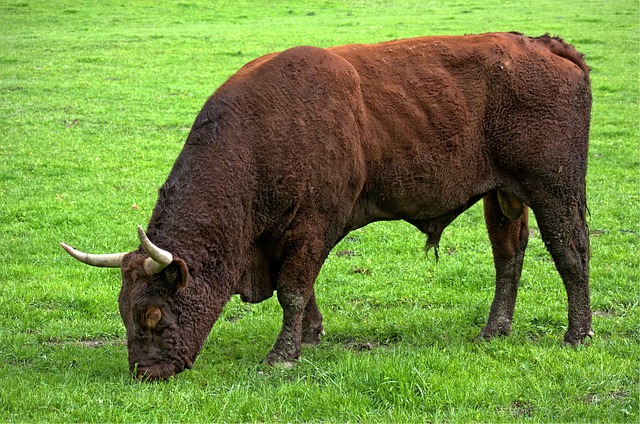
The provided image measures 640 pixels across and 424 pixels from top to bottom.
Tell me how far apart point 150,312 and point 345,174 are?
196cm

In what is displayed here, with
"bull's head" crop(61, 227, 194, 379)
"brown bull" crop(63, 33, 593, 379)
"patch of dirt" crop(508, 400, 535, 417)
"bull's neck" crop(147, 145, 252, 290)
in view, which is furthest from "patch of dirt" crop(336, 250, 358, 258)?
"patch of dirt" crop(508, 400, 535, 417)

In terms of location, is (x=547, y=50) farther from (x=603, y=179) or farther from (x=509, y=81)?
(x=603, y=179)

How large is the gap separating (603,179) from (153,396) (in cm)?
995

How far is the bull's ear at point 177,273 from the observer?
20.5 feet

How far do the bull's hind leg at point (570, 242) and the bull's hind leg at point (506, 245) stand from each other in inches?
16.7

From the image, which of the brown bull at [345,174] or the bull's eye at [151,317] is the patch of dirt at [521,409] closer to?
the brown bull at [345,174]

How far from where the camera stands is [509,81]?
7.75 meters

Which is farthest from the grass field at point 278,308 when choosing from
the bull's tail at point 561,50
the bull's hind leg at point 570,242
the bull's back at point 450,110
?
the bull's tail at point 561,50

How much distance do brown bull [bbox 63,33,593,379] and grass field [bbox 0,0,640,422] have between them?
0.50 meters

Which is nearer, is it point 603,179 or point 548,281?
point 548,281

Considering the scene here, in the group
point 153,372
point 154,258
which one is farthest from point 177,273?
point 153,372

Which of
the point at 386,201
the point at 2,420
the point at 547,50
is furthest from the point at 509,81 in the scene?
the point at 2,420

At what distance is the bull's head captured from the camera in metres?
6.36

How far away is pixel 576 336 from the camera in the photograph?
7.58 metres
